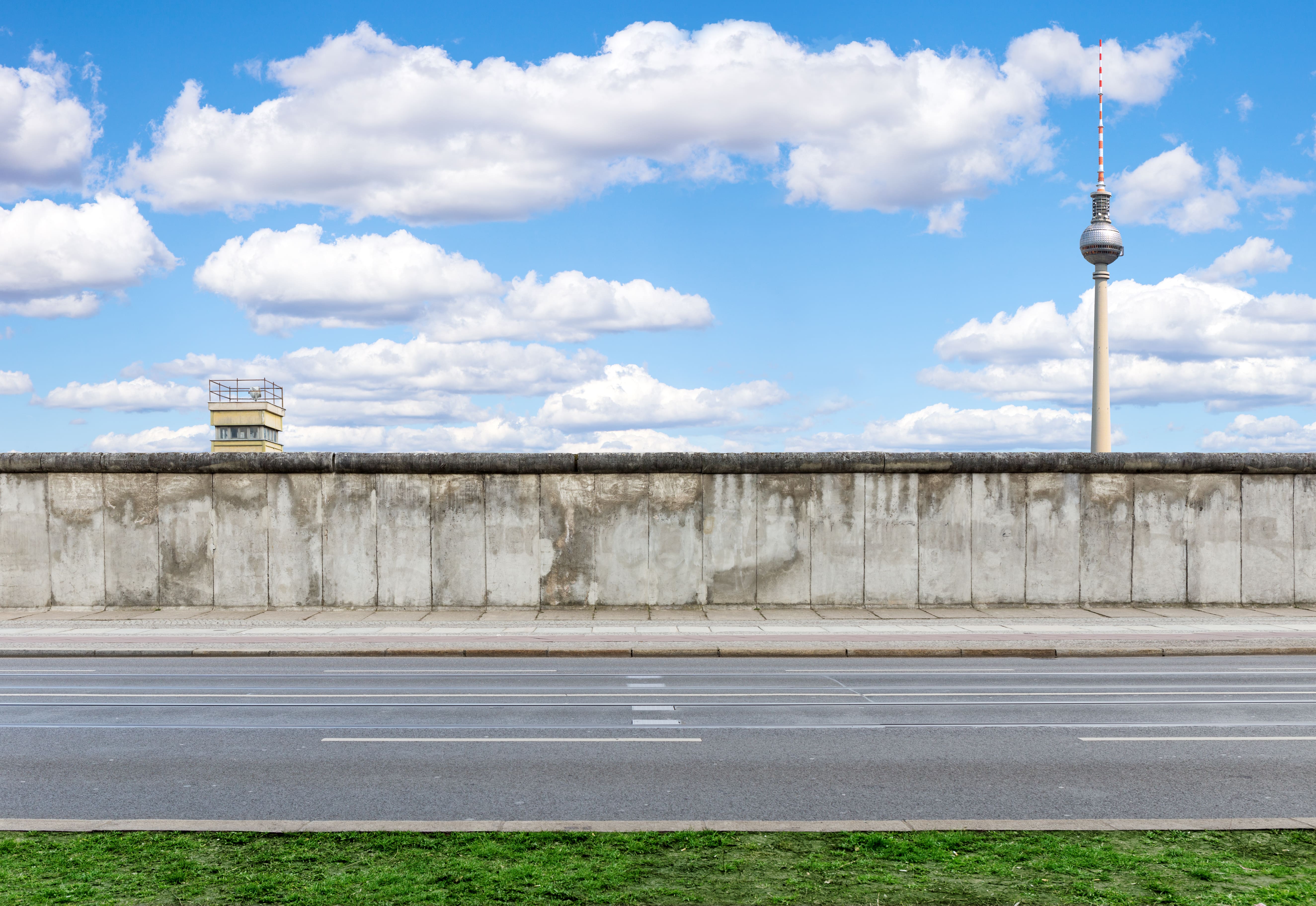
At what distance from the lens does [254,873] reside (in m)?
5.89

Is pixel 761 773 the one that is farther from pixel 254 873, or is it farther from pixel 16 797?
pixel 16 797

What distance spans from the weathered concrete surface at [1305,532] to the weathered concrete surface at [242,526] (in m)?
18.6

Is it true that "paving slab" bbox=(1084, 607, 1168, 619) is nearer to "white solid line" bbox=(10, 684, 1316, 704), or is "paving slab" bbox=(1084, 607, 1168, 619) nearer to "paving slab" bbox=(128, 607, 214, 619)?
"white solid line" bbox=(10, 684, 1316, 704)

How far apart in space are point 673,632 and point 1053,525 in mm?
7558

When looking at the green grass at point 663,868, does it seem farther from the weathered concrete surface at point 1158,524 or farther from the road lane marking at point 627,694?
the weathered concrete surface at point 1158,524

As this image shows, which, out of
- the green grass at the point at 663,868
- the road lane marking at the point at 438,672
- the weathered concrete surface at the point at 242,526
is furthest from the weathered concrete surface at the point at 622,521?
the green grass at the point at 663,868

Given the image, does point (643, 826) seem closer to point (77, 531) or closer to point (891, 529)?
point (891, 529)

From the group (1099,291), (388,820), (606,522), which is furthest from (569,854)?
(1099,291)

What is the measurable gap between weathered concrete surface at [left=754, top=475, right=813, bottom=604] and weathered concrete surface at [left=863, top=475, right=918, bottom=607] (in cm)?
108

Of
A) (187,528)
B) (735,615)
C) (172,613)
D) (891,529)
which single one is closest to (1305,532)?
(891,529)

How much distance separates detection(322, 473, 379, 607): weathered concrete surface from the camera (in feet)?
64.3

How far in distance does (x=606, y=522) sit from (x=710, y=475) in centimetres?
200

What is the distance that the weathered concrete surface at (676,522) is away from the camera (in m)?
19.6

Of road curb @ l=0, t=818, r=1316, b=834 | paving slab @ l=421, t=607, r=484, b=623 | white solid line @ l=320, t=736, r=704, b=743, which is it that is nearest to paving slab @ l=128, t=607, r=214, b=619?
paving slab @ l=421, t=607, r=484, b=623
